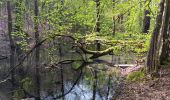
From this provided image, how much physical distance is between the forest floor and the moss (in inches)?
12.9

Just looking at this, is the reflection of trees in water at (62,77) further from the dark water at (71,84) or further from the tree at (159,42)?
the tree at (159,42)

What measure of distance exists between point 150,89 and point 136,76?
1833mm

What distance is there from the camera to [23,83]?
12.8m

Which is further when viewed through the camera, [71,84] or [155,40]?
[71,84]

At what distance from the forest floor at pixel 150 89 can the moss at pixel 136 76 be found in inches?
12.9

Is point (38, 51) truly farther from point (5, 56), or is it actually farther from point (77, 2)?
point (77, 2)

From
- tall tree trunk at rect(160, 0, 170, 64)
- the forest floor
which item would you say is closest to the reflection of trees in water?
the forest floor

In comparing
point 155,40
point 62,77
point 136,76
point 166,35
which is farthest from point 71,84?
point 166,35

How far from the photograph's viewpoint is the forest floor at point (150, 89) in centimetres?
843

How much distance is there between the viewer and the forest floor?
27.7 feet

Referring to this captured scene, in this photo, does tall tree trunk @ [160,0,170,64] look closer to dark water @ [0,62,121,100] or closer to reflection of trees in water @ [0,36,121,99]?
dark water @ [0,62,121,100]

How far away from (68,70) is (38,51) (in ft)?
24.1

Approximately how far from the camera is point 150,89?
29.8 feet

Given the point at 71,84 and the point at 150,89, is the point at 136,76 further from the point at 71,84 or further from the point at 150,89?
the point at 71,84
